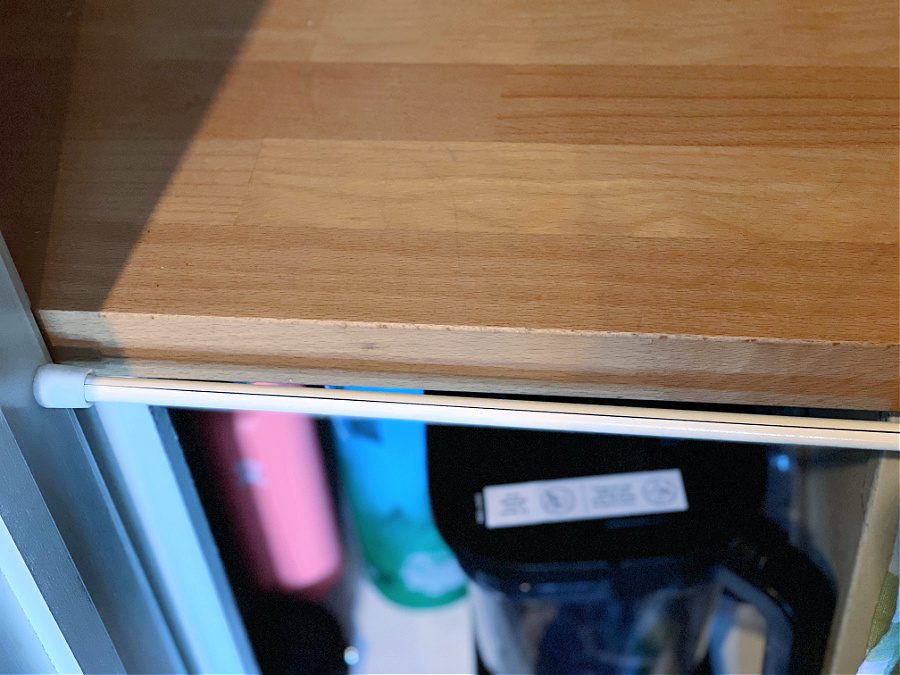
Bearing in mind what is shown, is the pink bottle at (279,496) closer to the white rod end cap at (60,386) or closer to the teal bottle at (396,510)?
the teal bottle at (396,510)

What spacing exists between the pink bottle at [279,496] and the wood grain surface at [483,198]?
0.23 meters

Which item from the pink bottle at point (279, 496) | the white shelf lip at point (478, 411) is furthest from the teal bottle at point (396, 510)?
the white shelf lip at point (478, 411)

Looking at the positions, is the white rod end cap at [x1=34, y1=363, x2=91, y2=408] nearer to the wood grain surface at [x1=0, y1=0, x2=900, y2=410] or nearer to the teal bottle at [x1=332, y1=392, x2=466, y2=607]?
the wood grain surface at [x1=0, y1=0, x2=900, y2=410]

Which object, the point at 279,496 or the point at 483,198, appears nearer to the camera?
the point at 483,198

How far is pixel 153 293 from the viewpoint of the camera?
1.28ft

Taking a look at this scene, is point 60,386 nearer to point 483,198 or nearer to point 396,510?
point 483,198

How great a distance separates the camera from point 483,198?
0.41 metres

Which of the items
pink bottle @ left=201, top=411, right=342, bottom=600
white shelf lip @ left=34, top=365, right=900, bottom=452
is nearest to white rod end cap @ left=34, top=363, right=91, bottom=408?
white shelf lip @ left=34, top=365, right=900, bottom=452

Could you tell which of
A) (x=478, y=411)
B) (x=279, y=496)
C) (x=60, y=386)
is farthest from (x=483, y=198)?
(x=279, y=496)

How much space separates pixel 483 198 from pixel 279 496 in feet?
1.23

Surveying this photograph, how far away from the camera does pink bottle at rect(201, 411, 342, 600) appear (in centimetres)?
63

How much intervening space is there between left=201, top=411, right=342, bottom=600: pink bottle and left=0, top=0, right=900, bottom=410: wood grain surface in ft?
0.77

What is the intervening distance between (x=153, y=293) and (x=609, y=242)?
21 centimetres

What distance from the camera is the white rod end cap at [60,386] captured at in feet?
1.28
